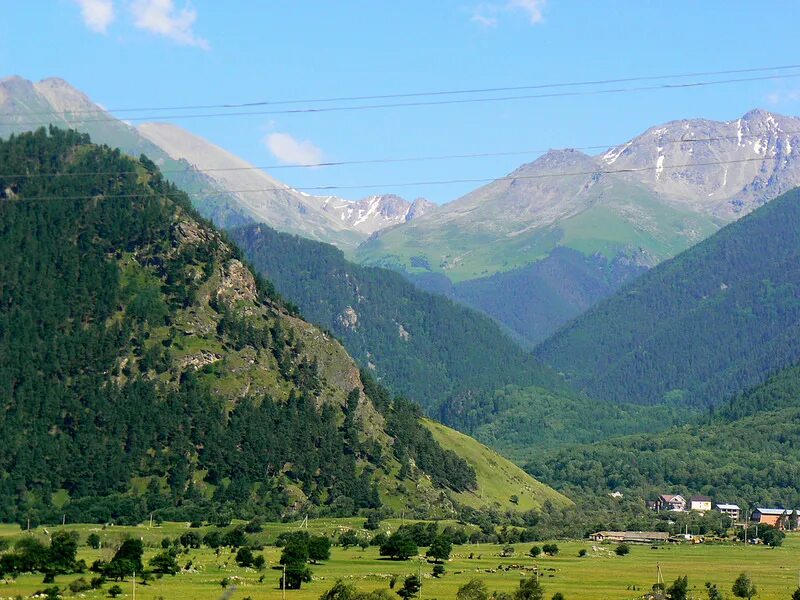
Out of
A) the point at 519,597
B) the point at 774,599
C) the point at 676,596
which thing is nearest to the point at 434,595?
the point at 519,597

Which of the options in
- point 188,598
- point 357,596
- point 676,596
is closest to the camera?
point 357,596

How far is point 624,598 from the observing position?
195 metres

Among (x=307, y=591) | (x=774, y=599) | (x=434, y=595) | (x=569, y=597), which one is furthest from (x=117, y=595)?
(x=774, y=599)

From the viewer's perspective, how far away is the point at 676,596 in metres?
196

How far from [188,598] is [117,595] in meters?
10.7

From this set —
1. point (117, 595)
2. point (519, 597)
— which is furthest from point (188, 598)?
point (519, 597)

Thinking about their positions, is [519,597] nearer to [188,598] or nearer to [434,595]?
[434,595]

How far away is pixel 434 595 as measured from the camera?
193750mm

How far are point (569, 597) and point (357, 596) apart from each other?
36.0 m

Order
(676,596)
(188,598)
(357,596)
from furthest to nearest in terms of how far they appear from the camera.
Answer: (676,596) < (188,598) < (357,596)

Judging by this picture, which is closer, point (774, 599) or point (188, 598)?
point (188, 598)

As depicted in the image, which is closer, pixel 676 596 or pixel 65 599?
pixel 65 599

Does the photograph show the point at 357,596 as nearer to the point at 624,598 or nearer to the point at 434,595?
the point at 434,595

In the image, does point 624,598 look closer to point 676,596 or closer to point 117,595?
point 676,596
